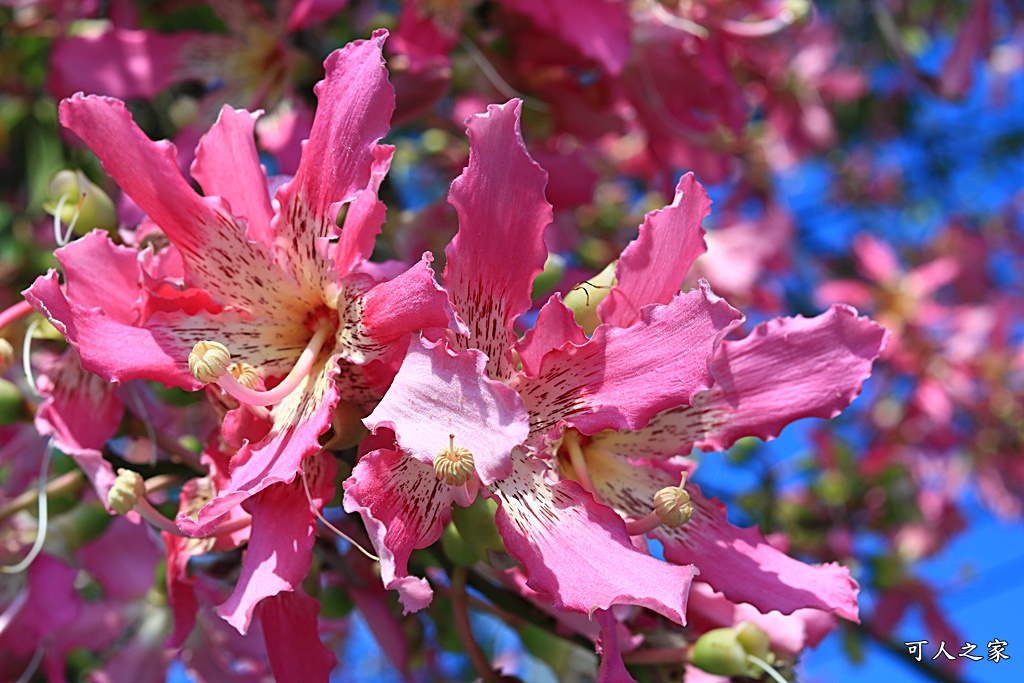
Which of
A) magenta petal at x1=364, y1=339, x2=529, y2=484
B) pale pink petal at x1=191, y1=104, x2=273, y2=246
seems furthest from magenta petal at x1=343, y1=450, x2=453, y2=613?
pale pink petal at x1=191, y1=104, x2=273, y2=246

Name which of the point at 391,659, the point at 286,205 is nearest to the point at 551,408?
the point at 286,205

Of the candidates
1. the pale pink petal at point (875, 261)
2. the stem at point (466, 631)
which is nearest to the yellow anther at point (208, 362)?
the stem at point (466, 631)

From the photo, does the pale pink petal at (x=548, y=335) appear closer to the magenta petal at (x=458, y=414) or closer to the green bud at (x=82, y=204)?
the magenta petal at (x=458, y=414)

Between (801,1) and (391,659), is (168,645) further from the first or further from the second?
(801,1)

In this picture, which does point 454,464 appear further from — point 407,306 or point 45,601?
point 45,601

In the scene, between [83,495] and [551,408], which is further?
[83,495]

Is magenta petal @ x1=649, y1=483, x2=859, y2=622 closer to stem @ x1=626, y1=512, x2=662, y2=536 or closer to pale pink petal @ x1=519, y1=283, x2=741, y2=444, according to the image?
stem @ x1=626, y1=512, x2=662, y2=536
